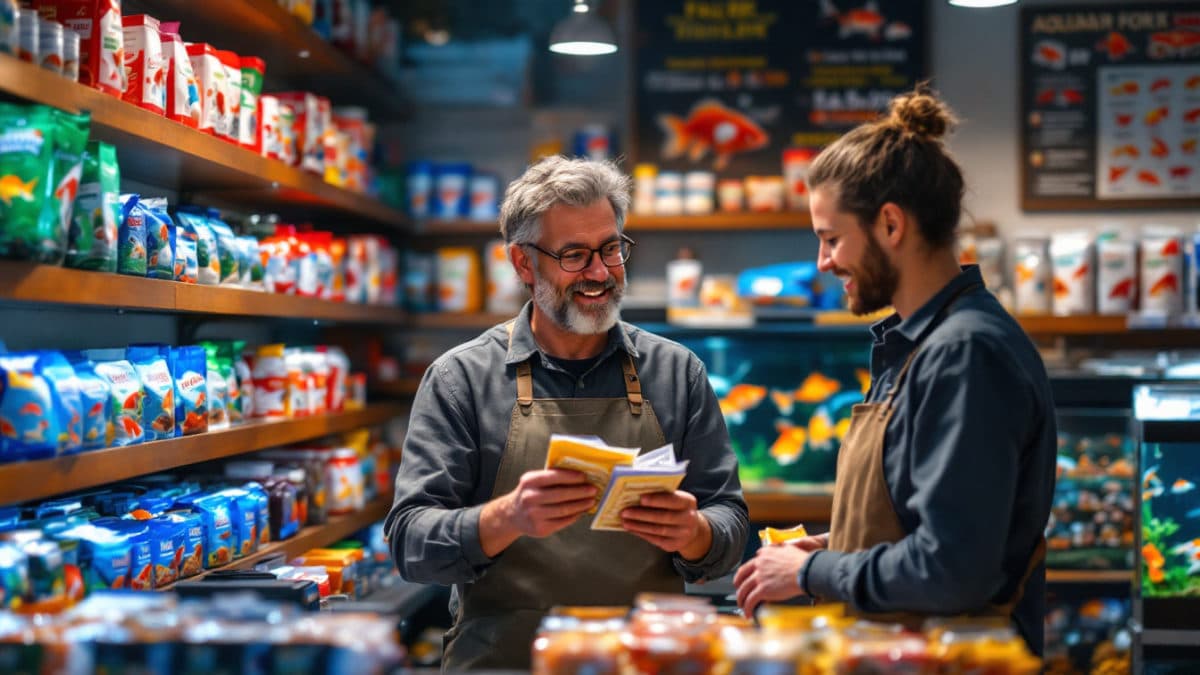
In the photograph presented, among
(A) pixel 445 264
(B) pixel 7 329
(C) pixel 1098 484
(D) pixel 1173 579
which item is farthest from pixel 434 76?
(D) pixel 1173 579

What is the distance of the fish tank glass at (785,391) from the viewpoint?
4.48 meters

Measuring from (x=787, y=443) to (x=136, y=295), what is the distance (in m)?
2.64

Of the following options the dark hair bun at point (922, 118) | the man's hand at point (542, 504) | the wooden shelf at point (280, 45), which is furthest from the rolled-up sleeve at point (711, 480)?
the wooden shelf at point (280, 45)

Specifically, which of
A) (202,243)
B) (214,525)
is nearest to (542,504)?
(214,525)

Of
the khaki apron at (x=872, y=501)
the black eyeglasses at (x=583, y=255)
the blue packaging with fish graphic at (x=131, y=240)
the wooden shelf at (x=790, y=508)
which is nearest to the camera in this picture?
the khaki apron at (x=872, y=501)

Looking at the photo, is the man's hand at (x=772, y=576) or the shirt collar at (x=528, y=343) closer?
the man's hand at (x=772, y=576)

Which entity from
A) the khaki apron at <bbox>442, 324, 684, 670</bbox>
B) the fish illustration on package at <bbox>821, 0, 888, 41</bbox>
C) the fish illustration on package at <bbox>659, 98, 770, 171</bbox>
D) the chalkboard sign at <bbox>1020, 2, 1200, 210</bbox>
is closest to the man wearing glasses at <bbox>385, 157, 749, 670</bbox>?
the khaki apron at <bbox>442, 324, 684, 670</bbox>

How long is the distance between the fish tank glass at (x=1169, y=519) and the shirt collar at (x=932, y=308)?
152 centimetres

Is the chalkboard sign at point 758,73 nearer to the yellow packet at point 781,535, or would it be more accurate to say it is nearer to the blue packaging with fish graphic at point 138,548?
the yellow packet at point 781,535

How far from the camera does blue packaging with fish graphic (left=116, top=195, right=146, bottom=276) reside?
2.61 metres

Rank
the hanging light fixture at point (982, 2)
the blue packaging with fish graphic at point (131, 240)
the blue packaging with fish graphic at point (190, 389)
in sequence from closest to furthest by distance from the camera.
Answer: the blue packaging with fish graphic at point (131, 240), the blue packaging with fish graphic at point (190, 389), the hanging light fixture at point (982, 2)

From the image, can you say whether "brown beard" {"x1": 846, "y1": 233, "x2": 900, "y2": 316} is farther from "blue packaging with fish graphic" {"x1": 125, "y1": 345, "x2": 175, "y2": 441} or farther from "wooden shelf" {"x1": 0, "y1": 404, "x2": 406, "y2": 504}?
"blue packaging with fish graphic" {"x1": 125, "y1": 345, "x2": 175, "y2": 441}

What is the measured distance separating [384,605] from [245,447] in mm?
901

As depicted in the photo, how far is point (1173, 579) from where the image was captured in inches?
132
